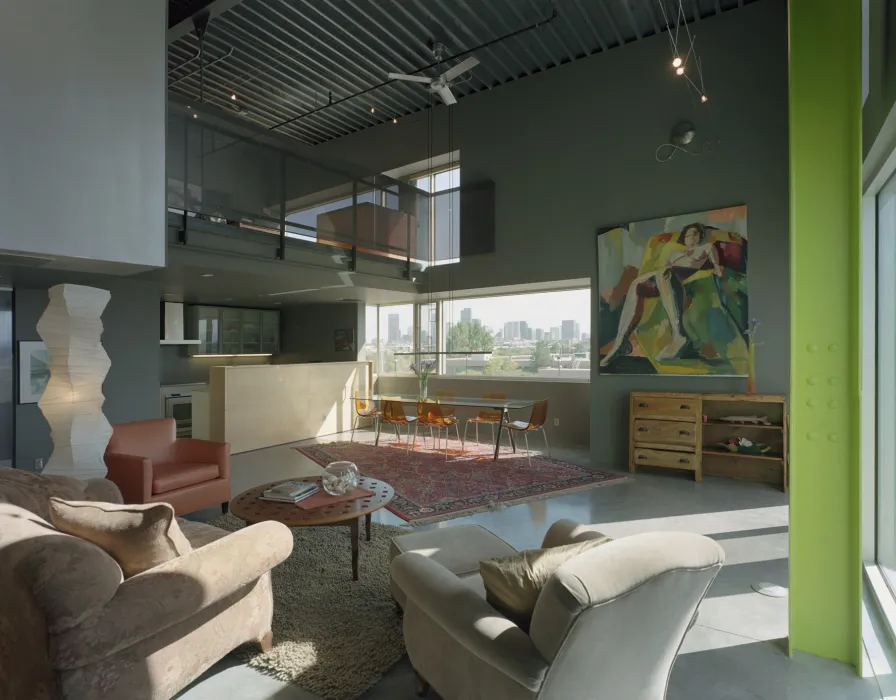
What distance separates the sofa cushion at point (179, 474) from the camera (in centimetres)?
404

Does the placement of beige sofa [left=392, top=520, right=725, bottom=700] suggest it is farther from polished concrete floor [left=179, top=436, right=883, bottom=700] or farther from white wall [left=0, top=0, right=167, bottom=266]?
white wall [left=0, top=0, right=167, bottom=266]

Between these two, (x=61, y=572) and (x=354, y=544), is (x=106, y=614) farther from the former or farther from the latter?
(x=354, y=544)

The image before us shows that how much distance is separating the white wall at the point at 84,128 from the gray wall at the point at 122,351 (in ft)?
7.48

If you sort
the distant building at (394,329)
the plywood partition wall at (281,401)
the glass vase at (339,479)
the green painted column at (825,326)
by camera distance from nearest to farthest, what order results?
the green painted column at (825,326) → the glass vase at (339,479) → the plywood partition wall at (281,401) → the distant building at (394,329)

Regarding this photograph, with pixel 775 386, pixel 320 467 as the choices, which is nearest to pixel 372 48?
pixel 320 467

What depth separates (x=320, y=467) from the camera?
6258 mm

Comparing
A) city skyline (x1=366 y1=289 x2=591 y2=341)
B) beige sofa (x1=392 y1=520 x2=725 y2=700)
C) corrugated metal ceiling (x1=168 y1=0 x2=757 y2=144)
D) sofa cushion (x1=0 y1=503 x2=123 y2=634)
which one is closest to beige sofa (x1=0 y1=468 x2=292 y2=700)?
sofa cushion (x1=0 y1=503 x2=123 y2=634)

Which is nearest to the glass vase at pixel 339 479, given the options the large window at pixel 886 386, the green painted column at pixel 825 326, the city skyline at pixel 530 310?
the green painted column at pixel 825 326

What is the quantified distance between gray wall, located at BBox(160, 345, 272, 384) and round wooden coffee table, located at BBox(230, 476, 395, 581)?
20.4 ft

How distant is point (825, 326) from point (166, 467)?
4656mm

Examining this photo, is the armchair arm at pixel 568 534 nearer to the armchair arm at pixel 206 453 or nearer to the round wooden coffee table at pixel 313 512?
the round wooden coffee table at pixel 313 512

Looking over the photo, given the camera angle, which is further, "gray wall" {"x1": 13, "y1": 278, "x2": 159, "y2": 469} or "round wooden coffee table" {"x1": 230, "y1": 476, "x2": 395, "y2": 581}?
"gray wall" {"x1": 13, "y1": 278, "x2": 159, "y2": 469}

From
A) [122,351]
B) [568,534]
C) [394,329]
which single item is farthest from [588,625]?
[394,329]

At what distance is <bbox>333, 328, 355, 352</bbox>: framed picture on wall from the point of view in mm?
9604
